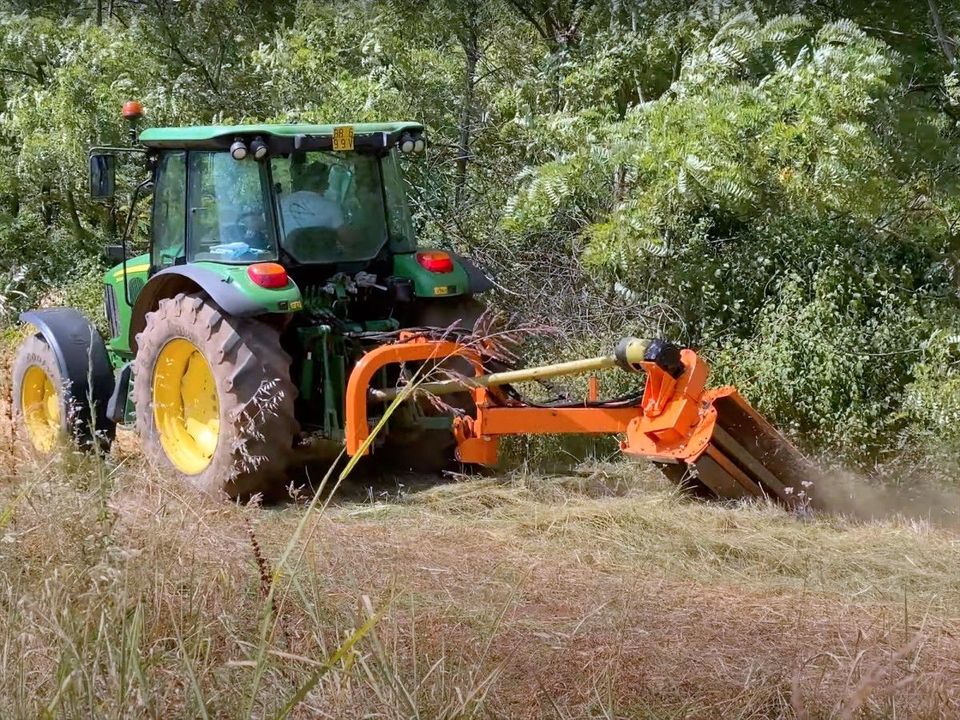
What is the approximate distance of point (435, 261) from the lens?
749 cm

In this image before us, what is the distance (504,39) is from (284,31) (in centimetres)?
191

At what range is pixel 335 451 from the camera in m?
7.25

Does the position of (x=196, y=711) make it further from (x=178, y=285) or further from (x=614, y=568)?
(x=178, y=285)

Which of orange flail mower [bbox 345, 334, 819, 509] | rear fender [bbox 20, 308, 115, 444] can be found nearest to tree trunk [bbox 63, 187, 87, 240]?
rear fender [bbox 20, 308, 115, 444]

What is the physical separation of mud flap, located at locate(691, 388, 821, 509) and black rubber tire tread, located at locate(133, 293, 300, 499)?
7.03ft

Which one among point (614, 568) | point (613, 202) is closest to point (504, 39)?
point (613, 202)

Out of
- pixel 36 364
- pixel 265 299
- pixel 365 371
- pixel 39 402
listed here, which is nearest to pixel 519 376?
pixel 365 371

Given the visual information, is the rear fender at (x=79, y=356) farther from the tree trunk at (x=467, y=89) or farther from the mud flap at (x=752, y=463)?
the mud flap at (x=752, y=463)

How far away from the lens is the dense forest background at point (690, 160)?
7289 mm

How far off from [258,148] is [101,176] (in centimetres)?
98

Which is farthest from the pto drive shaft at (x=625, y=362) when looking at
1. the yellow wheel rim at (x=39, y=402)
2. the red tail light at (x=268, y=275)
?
the yellow wheel rim at (x=39, y=402)

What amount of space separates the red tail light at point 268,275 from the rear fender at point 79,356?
148cm

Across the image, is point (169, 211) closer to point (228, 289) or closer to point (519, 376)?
point (228, 289)

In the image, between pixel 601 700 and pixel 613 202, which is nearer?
pixel 601 700
